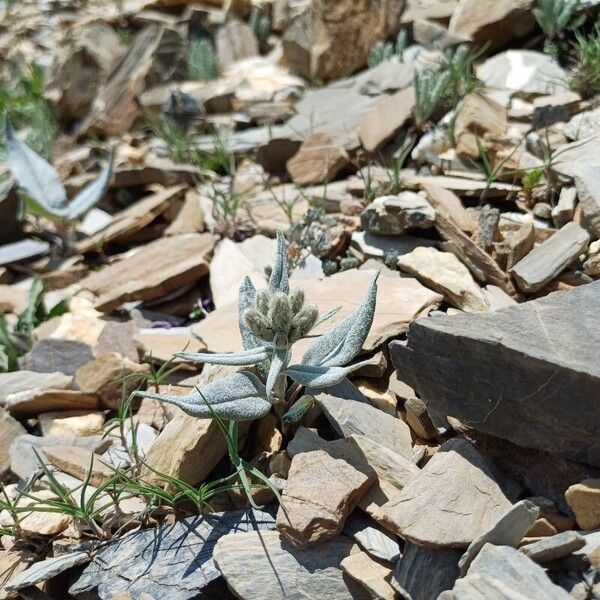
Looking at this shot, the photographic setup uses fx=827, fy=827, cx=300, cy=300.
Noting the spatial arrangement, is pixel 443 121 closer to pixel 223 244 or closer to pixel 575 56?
pixel 575 56

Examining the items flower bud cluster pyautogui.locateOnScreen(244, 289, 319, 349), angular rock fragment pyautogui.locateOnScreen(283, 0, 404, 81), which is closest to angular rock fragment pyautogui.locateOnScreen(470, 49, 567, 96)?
angular rock fragment pyautogui.locateOnScreen(283, 0, 404, 81)

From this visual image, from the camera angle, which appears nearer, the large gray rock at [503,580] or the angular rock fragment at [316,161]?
the large gray rock at [503,580]

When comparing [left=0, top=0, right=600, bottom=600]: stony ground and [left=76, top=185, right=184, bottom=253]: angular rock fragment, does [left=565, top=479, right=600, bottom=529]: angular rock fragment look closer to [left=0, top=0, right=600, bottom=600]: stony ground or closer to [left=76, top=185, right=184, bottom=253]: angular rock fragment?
[left=0, top=0, right=600, bottom=600]: stony ground

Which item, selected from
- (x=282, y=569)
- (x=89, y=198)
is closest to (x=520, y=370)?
(x=282, y=569)

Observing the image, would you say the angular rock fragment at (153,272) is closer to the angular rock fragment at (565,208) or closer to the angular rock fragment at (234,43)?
the angular rock fragment at (565,208)

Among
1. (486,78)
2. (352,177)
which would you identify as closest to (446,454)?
(352,177)

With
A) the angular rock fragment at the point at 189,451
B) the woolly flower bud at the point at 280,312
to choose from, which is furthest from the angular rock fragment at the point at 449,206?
the angular rock fragment at the point at 189,451
